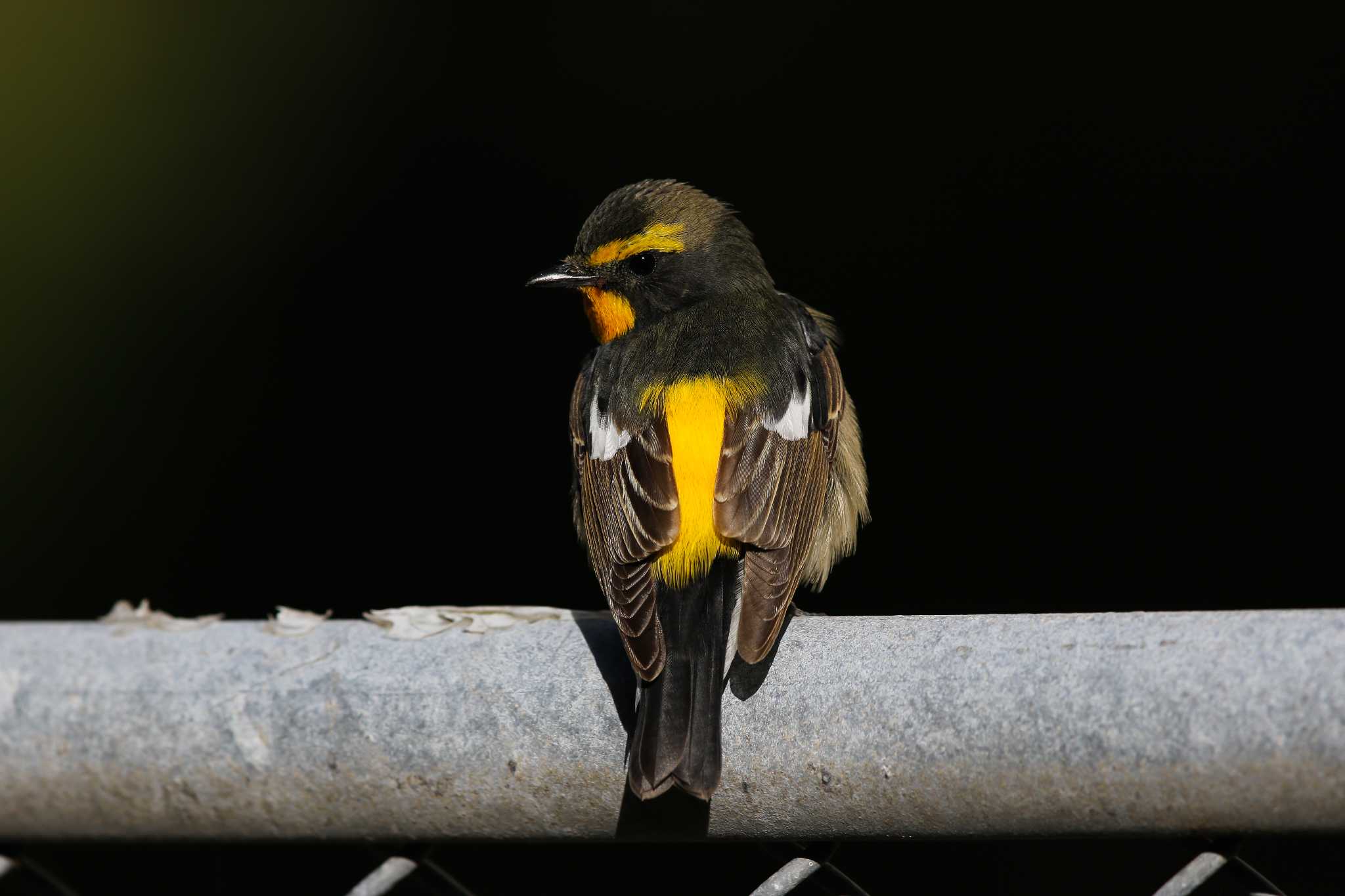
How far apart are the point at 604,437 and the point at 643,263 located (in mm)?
756

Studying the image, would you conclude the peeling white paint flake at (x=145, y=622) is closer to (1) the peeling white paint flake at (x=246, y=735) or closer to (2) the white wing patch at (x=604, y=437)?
(1) the peeling white paint flake at (x=246, y=735)

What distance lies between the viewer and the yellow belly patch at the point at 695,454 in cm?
251

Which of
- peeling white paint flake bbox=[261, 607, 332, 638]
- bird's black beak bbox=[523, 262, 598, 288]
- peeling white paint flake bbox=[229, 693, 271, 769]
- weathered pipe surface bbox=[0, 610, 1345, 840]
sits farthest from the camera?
bird's black beak bbox=[523, 262, 598, 288]

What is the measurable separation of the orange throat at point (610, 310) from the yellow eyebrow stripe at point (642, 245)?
3.6 inches

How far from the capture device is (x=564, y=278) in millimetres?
3635

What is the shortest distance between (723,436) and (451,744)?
1.44m

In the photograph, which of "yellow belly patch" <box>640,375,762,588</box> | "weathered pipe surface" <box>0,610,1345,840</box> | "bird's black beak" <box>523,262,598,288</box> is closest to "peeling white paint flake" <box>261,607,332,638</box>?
"weathered pipe surface" <box>0,610,1345,840</box>

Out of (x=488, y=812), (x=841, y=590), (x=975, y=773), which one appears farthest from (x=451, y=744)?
(x=841, y=590)

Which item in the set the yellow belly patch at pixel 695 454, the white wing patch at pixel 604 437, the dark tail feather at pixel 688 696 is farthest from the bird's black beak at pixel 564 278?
the dark tail feather at pixel 688 696

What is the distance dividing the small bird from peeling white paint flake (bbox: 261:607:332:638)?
0.44 m

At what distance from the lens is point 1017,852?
4.06 metres

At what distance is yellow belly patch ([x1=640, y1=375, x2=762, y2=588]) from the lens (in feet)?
8.24

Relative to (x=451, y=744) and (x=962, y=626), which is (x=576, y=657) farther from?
(x=962, y=626)

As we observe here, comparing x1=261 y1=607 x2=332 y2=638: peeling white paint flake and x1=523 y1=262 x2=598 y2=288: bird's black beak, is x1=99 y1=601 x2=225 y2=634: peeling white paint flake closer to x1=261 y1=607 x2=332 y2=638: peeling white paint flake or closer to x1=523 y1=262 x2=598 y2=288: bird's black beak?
x1=261 y1=607 x2=332 y2=638: peeling white paint flake
